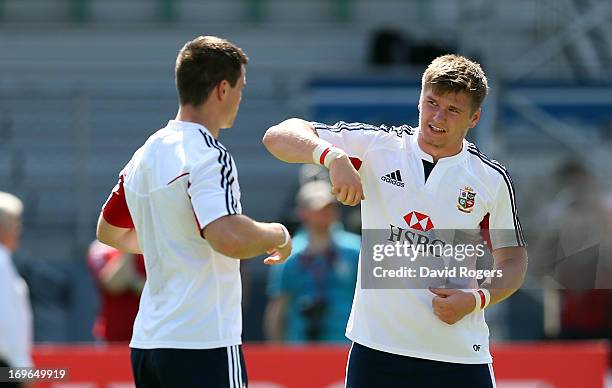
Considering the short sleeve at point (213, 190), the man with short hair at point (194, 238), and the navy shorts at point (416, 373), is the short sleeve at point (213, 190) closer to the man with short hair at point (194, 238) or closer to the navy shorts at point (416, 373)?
the man with short hair at point (194, 238)

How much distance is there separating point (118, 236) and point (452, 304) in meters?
1.38

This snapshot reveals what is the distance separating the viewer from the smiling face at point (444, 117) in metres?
4.42

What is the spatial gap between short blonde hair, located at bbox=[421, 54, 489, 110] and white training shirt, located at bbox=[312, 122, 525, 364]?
0.89ft

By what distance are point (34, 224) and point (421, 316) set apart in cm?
886

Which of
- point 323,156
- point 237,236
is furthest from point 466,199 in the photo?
point 237,236

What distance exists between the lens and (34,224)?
12648 millimetres

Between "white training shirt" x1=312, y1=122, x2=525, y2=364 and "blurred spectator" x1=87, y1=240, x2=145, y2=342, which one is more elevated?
"white training shirt" x1=312, y1=122, x2=525, y2=364

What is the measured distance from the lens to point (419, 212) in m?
4.51

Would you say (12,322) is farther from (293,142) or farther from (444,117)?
(444,117)

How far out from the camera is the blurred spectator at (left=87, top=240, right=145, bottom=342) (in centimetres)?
849

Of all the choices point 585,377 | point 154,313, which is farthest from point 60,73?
point 154,313

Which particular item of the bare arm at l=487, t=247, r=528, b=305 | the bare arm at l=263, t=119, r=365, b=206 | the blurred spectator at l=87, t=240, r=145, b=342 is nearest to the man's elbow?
the bare arm at l=263, t=119, r=365, b=206

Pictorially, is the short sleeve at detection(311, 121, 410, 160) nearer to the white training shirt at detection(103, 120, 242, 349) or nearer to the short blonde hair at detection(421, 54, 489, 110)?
the short blonde hair at detection(421, 54, 489, 110)

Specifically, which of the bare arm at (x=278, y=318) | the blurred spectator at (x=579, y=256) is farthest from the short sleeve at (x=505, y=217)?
the bare arm at (x=278, y=318)
